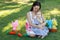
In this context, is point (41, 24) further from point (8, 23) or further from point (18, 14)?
point (18, 14)

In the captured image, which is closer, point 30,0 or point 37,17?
point 37,17

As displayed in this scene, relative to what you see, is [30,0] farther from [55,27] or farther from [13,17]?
[55,27]

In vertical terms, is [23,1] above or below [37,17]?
below

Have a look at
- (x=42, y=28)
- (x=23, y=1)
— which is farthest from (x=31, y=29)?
(x=23, y=1)

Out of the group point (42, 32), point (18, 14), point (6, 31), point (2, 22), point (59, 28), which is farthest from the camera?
point (18, 14)

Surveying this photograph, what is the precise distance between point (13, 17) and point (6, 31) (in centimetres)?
132

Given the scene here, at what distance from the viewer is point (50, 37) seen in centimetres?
434

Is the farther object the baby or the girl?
the baby

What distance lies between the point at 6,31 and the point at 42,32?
0.85 meters

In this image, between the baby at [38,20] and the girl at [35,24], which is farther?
the baby at [38,20]

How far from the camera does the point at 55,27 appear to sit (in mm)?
4750

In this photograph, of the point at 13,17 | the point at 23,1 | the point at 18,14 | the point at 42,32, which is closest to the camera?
the point at 42,32

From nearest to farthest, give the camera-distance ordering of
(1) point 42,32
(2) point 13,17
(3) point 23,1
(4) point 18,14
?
(1) point 42,32 → (2) point 13,17 → (4) point 18,14 → (3) point 23,1

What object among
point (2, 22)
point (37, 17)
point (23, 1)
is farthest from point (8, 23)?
point (23, 1)
